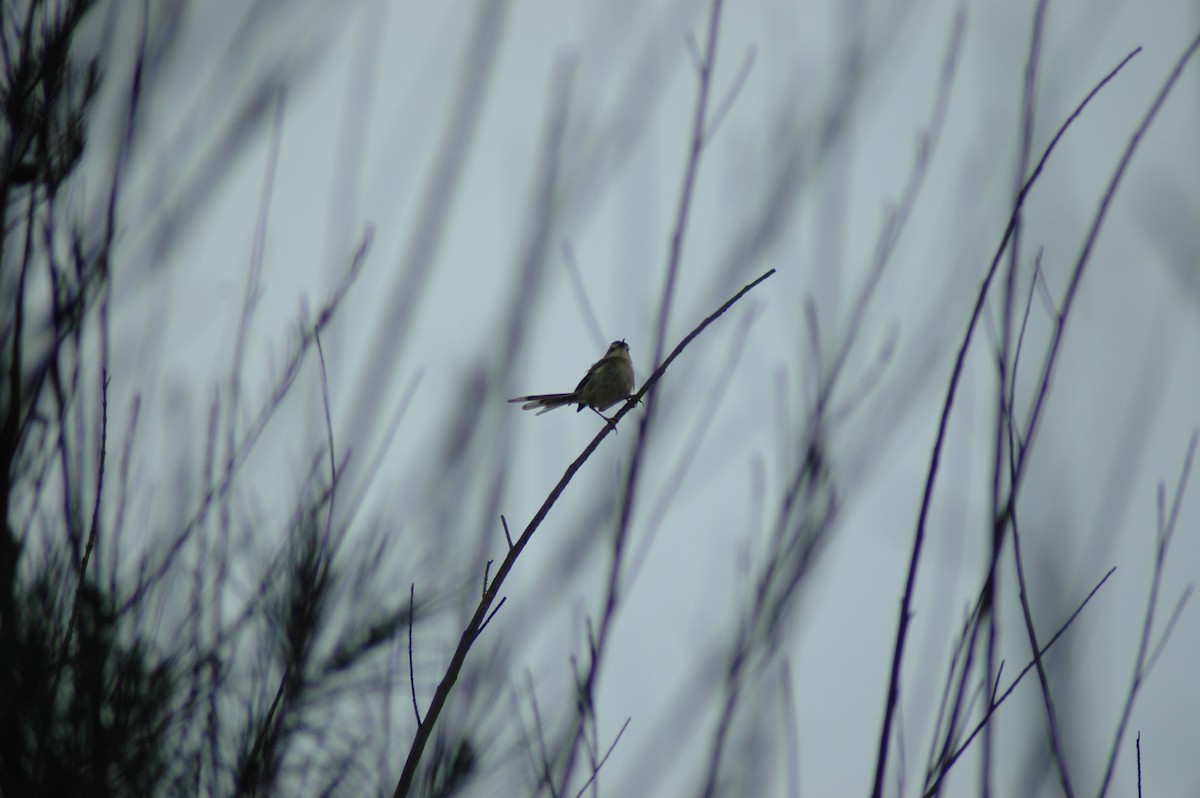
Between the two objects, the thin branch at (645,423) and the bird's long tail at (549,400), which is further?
the bird's long tail at (549,400)

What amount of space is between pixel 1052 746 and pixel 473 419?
5.06 feet

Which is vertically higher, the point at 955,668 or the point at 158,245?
the point at 158,245

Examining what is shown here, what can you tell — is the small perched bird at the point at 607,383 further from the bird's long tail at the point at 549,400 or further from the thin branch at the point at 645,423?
the thin branch at the point at 645,423

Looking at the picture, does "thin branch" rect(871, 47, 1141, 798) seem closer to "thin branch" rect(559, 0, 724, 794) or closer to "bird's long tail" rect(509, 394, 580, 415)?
"thin branch" rect(559, 0, 724, 794)

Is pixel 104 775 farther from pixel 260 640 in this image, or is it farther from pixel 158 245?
pixel 158 245

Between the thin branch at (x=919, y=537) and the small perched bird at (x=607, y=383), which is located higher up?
the small perched bird at (x=607, y=383)

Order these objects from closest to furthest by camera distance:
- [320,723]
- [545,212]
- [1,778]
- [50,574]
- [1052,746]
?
[1052,746], [1,778], [50,574], [545,212], [320,723]

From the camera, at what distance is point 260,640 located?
2.56 meters

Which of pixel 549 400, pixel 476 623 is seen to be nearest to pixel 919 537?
pixel 476 623

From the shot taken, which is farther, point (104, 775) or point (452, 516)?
point (452, 516)

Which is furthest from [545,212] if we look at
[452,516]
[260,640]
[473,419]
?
[260,640]

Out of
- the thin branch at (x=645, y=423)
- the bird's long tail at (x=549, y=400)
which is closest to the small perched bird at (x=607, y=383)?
the bird's long tail at (x=549, y=400)

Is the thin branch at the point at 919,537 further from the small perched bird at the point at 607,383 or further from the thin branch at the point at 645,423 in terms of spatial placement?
the small perched bird at the point at 607,383

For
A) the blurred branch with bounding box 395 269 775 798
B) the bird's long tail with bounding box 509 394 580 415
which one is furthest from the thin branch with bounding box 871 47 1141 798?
the bird's long tail with bounding box 509 394 580 415
